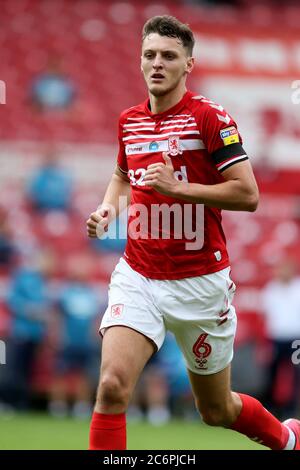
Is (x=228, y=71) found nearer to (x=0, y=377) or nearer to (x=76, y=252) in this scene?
(x=76, y=252)

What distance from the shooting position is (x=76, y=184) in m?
13.1

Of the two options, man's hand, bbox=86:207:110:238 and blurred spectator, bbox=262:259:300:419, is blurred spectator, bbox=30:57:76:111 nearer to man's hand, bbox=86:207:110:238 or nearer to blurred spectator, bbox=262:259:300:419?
blurred spectator, bbox=262:259:300:419

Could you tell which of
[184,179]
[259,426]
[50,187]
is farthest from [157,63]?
[50,187]

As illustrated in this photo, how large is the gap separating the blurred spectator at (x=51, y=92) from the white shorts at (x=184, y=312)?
29.4ft

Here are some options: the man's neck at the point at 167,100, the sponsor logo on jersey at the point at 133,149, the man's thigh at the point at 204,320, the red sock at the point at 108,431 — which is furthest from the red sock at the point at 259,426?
the man's neck at the point at 167,100

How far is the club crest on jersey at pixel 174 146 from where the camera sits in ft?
17.5

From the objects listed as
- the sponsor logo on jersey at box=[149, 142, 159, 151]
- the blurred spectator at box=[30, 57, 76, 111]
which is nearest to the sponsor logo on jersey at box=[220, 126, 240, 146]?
the sponsor logo on jersey at box=[149, 142, 159, 151]

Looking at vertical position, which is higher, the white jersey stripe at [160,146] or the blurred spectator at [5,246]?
the white jersey stripe at [160,146]

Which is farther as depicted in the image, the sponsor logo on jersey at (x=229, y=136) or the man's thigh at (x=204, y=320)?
the man's thigh at (x=204, y=320)

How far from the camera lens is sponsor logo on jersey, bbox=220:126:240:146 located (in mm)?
5223

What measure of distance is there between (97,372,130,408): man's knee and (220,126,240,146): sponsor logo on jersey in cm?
126

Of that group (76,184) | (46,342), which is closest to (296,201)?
(76,184)

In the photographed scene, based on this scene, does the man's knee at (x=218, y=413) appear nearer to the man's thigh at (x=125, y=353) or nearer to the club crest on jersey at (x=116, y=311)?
the man's thigh at (x=125, y=353)
